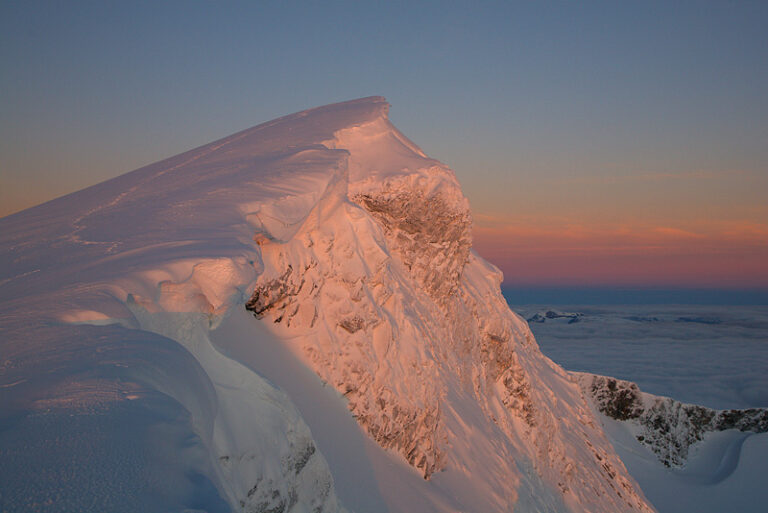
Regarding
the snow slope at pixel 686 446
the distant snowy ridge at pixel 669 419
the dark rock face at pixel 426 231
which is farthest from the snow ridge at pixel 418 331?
the distant snowy ridge at pixel 669 419

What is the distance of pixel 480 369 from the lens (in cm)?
1107

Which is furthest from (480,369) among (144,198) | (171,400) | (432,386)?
(171,400)

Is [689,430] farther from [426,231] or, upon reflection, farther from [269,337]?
[269,337]

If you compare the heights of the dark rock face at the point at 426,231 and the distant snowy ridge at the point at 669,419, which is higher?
the dark rock face at the point at 426,231

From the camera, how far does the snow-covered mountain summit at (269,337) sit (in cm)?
176

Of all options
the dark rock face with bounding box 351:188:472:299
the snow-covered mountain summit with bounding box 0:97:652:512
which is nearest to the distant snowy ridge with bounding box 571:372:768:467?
the snow-covered mountain summit with bounding box 0:97:652:512

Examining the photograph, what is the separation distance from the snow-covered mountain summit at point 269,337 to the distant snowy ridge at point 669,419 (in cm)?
1492

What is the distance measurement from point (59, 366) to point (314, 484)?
8.59 feet

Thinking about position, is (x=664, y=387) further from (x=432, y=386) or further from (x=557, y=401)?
(x=432, y=386)

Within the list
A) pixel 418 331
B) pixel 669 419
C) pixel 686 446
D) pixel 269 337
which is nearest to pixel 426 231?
pixel 418 331

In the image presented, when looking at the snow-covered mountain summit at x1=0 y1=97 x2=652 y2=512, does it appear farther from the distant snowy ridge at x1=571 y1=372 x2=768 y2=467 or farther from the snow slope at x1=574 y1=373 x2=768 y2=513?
the distant snowy ridge at x1=571 y1=372 x2=768 y2=467

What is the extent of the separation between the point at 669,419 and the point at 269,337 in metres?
27.4

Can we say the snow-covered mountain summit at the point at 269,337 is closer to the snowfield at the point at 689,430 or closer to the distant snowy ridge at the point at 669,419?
the snowfield at the point at 689,430

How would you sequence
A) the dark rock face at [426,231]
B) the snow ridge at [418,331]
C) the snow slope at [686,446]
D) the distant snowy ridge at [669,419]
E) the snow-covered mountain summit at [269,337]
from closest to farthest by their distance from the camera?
1. the snow-covered mountain summit at [269,337]
2. the snow ridge at [418,331]
3. the dark rock face at [426,231]
4. the snow slope at [686,446]
5. the distant snowy ridge at [669,419]
